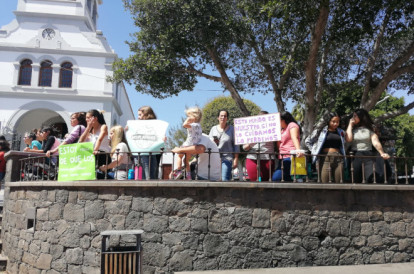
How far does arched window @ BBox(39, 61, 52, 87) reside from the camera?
2288 centimetres

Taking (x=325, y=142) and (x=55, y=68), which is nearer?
(x=325, y=142)

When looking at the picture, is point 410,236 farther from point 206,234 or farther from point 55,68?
point 55,68

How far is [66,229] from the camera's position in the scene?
630 cm

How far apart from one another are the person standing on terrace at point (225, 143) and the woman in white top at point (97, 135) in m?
1.97

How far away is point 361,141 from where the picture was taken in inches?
253

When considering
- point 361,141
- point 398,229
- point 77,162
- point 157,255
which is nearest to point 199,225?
point 157,255

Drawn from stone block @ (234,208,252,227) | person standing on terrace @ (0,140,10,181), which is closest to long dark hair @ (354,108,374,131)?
stone block @ (234,208,252,227)

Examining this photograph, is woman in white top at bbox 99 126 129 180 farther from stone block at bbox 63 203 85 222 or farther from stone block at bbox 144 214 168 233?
stone block at bbox 144 214 168 233

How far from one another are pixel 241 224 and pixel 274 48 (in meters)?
7.81

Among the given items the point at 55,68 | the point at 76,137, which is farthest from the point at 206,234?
the point at 55,68

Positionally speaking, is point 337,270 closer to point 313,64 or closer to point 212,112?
point 313,64

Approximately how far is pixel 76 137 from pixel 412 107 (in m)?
9.75

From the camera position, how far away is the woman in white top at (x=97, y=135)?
640cm

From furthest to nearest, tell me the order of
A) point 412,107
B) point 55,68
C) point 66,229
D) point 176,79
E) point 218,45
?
1. point 55,68
2. point 176,79
3. point 218,45
4. point 412,107
5. point 66,229
